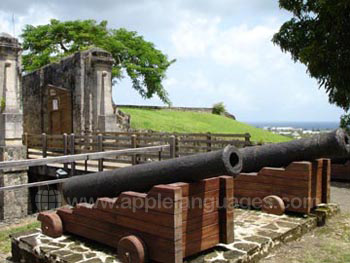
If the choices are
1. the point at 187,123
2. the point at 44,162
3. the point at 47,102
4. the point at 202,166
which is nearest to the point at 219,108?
the point at 187,123

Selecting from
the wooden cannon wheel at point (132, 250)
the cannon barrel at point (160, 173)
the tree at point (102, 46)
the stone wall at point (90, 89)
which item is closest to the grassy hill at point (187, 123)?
the tree at point (102, 46)

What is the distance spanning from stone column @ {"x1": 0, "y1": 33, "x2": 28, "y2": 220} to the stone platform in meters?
9.86

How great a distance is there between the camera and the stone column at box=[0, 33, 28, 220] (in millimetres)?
14141

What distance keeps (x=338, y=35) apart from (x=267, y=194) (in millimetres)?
6142

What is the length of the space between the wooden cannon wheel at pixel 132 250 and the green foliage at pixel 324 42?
8.09m

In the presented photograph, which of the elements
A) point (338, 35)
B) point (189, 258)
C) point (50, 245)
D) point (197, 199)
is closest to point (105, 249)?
point (50, 245)

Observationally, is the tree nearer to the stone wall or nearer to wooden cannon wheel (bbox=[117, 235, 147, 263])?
the stone wall

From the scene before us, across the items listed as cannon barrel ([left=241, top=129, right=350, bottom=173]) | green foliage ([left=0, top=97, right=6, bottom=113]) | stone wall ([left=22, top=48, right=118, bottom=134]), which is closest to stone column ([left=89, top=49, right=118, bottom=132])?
stone wall ([left=22, top=48, right=118, bottom=134])

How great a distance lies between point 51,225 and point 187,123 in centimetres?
2850

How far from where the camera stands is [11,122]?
50.1 feet

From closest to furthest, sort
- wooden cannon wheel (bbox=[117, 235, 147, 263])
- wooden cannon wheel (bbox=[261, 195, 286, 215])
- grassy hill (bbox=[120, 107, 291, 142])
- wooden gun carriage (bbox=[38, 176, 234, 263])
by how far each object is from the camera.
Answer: wooden gun carriage (bbox=[38, 176, 234, 263]), wooden cannon wheel (bbox=[117, 235, 147, 263]), wooden cannon wheel (bbox=[261, 195, 286, 215]), grassy hill (bbox=[120, 107, 291, 142])

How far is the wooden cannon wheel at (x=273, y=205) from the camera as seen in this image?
575 cm

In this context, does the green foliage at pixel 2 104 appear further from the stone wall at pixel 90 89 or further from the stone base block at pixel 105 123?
the stone base block at pixel 105 123

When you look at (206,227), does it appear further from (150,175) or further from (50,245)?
(50,245)
